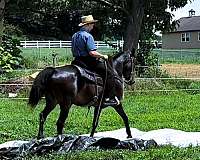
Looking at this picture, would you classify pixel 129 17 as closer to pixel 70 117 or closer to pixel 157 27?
pixel 157 27

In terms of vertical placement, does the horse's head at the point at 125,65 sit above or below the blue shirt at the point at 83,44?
below

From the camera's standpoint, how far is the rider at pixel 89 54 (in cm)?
913

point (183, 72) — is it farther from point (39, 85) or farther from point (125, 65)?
point (39, 85)

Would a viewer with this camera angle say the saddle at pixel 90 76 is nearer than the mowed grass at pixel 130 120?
No

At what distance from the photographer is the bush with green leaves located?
2064 centimetres

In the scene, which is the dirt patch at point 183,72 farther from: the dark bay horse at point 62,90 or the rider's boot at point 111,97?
the dark bay horse at point 62,90

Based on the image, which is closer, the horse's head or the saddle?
the saddle

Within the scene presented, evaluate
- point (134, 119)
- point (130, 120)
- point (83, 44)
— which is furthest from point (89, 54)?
point (134, 119)

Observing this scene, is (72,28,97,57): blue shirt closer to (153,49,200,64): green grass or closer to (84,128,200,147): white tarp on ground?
(84,128,200,147): white tarp on ground

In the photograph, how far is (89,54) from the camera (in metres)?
9.18

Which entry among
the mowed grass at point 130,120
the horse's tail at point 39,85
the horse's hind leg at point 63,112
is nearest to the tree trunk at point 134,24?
the mowed grass at point 130,120

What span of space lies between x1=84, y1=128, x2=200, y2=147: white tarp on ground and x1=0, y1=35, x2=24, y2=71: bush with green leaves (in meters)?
10.8

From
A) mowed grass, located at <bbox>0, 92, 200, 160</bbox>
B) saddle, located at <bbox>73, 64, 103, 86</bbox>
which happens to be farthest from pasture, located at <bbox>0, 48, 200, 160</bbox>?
saddle, located at <bbox>73, 64, 103, 86</bbox>

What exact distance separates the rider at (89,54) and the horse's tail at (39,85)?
582 mm
